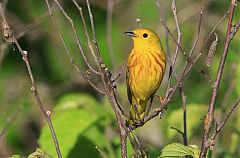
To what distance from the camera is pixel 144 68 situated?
5.39 m

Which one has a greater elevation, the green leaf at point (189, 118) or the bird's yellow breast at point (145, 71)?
the bird's yellow breast at point (145, 71)

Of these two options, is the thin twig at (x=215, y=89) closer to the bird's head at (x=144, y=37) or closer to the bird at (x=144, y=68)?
the bird at (x=144, y=68)

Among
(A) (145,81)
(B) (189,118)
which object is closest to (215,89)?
(A) (145,81)

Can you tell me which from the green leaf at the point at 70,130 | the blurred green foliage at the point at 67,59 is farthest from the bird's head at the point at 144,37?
the blurred green foliage at the point at 67,59

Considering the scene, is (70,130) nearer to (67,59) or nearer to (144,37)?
(144,37)

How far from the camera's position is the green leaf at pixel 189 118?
538 centimetres

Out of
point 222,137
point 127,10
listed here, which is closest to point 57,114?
point 222,137

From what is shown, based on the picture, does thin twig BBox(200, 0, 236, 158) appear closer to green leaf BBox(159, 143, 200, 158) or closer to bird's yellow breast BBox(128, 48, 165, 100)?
green leaf BBox(159, 143, 200, 158)

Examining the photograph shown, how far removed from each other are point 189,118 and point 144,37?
2.55ft

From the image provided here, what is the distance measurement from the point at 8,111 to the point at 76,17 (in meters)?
2.05

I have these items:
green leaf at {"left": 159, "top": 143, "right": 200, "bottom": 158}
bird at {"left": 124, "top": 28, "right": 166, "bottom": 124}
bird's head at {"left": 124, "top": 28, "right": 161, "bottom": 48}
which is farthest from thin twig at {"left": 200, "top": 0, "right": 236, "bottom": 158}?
bird's head at {"left": 124, "top": 28, "right": 161, "bottom": 48}

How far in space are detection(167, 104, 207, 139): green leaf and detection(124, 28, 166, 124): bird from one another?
25cm

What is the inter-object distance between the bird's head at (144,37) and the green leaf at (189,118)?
0.60 meters

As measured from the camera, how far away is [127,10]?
32.0ft
